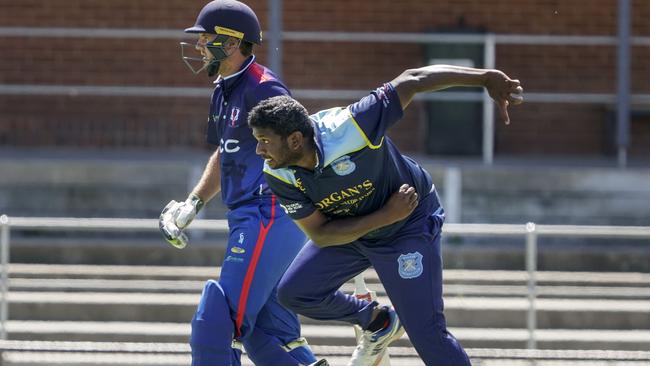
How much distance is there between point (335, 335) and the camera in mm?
8469

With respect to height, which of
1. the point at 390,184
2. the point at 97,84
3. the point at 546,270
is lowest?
the point at 546,270

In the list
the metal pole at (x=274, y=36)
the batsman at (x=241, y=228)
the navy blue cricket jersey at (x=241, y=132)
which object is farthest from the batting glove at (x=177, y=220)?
the metal pole at (x=274, y=36)

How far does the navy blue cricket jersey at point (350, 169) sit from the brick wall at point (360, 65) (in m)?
7.01

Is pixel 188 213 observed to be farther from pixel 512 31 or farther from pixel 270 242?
pixel 512 31

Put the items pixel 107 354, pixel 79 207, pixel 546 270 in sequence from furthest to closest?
pixel 79 207 < pixel 546 270 < pixel 107 354

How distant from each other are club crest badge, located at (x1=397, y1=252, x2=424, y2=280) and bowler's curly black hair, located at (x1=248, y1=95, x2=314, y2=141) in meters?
0.66

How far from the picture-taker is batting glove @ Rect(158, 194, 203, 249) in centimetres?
564

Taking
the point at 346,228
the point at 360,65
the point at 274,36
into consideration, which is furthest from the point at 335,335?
the point at 360,65

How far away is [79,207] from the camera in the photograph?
10.6 m

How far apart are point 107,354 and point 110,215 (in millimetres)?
2556

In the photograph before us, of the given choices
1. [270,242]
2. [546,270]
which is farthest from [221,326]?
[546,270]

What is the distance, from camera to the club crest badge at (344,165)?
5.11 metres

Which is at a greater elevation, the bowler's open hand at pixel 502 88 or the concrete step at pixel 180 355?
the bowler's open hand at pixel 502 88

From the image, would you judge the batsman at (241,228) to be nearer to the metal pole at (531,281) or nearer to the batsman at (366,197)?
the batsman at (366,197)
